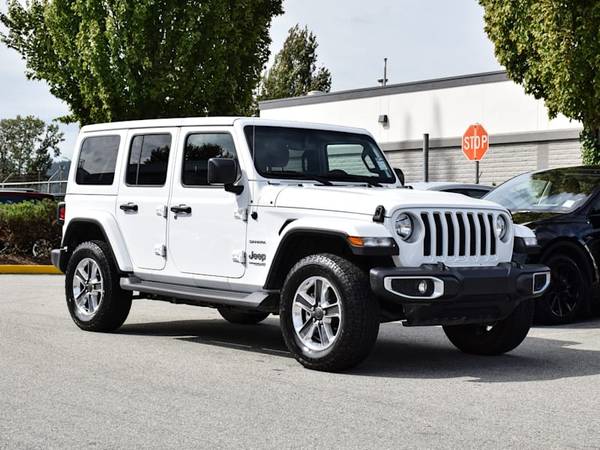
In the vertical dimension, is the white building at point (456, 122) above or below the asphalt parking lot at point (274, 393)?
above

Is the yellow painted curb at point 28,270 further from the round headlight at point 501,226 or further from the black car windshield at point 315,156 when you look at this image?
the round headlight at point 501,226

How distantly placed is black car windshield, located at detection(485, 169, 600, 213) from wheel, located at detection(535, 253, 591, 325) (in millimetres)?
694

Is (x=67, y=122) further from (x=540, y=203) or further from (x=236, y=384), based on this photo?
(x=236, y=384)

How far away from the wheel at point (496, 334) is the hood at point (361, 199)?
0.92 meters

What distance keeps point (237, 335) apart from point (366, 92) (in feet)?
70.8

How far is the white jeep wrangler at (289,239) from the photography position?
7.43 meters

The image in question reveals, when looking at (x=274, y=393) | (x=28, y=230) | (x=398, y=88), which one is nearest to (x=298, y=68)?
(x=398, y=88)

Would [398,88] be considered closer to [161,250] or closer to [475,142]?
[475,142]

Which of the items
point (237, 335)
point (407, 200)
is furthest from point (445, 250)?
point (237, 335)

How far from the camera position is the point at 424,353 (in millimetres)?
8820

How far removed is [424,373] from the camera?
25.2ft

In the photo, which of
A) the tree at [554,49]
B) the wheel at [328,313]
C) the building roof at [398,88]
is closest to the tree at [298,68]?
the building roof at [398,88]

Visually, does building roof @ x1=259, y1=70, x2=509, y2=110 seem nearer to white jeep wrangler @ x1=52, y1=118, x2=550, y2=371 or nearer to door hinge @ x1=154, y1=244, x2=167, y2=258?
white jeep wrangler @ x1=52, y1=118, x2=550, y2=371

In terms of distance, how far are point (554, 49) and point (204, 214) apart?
34.2 feet
